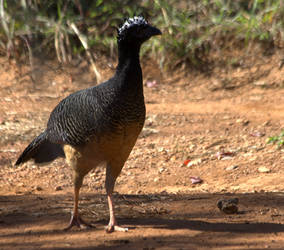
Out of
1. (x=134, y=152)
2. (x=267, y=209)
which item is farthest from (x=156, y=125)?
(x=267, y=209)

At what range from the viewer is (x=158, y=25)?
1026cm

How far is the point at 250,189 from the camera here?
5.75m

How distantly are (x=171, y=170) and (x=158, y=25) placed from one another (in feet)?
14.9

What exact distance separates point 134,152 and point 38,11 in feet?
14.0

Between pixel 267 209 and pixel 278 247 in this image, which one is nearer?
pixel 278 247

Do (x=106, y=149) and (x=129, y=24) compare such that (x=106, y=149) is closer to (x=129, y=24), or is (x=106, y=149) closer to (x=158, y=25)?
(x=129, y=24)

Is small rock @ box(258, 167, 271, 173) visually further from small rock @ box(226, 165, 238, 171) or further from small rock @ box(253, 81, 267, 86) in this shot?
small rock @ box(253, 81, 267, 86)

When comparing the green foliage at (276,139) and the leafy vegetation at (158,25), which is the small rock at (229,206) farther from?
the leafy vegetation at (158,25)

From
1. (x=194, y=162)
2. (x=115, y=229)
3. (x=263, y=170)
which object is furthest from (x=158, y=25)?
(x=115, y=229)

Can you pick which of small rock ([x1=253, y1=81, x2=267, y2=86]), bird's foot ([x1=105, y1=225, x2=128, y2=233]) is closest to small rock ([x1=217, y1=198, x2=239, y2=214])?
bird's foot ([x1=105, y1=225, x2=128, y2=233])

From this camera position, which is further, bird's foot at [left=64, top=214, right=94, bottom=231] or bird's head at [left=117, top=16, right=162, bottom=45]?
bird's foot at [left=64, top=214, right=94, bottom=231]

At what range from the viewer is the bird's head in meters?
3.98

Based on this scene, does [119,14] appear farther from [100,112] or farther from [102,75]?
[100,112]

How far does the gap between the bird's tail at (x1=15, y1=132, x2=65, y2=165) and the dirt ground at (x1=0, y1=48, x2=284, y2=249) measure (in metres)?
0.46
